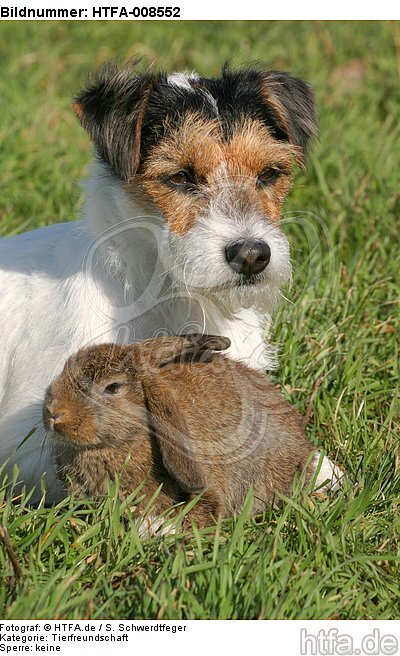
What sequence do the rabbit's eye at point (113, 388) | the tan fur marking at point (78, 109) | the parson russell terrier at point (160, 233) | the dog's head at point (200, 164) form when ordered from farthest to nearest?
the tan fur marking at point (78, 109)
the parson russell terrier at point (160, 233)
the dog's head at point (200, 164)
the rabbit's eye at point (113, 388)

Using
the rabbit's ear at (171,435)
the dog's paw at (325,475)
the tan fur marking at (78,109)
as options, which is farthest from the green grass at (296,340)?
the tan fur marking at (78,109)

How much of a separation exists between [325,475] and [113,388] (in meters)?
1.36

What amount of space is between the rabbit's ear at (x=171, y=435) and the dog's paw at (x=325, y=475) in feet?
2.40

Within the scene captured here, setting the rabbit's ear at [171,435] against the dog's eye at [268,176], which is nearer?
the rabbit's ear at [171,435]

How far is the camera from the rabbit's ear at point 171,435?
4258mm

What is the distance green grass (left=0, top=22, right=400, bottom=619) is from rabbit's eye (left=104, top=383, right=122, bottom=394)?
0.48 metres

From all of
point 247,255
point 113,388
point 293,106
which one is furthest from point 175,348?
→ point 293,106

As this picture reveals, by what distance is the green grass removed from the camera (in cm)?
396

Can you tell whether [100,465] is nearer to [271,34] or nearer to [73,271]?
[73,271]

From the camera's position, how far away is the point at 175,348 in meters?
4.58

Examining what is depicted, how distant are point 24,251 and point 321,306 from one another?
1.99 m

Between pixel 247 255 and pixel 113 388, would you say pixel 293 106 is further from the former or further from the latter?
pixel 113 388

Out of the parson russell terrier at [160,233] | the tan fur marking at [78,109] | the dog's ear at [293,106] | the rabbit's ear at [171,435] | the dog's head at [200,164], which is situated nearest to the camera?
the rabbit's ear at [171,435]

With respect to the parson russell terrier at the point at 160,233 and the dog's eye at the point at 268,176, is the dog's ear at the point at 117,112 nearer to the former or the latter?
the parson russell terrier at the point at 160,233
